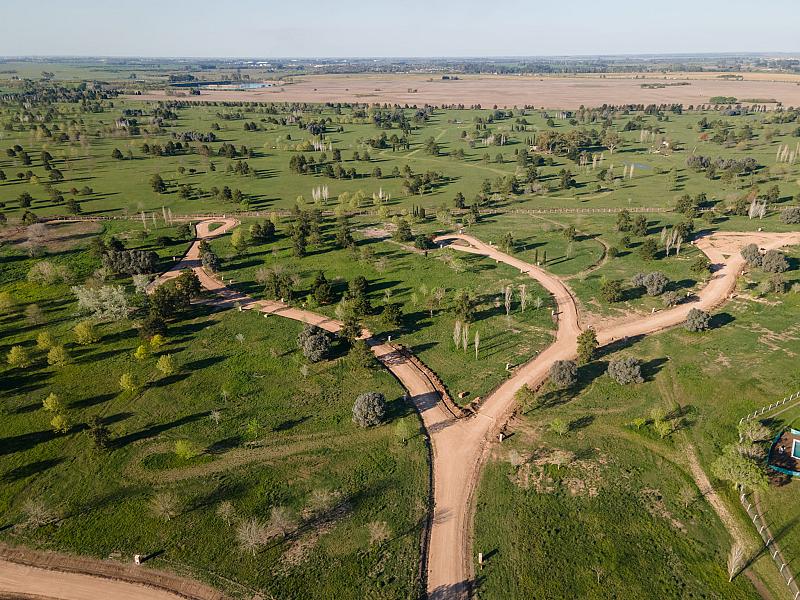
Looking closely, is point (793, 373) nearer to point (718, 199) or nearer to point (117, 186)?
point (718, 199)

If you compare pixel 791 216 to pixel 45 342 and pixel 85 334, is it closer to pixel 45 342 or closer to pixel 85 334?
pixel 85 334

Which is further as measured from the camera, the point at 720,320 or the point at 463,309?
the point at 720,320

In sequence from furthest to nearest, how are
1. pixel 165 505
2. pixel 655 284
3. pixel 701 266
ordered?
pixel 701 266 < pixel 655 284 < pixel 165 505

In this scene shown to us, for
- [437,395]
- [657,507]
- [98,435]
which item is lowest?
[437,395]

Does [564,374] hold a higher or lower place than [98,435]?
lower

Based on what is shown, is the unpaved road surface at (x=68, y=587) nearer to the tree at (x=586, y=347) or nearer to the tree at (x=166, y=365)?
the tree at (x=166, y=365)

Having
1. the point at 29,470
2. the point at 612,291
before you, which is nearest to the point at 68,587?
the point at 29,470

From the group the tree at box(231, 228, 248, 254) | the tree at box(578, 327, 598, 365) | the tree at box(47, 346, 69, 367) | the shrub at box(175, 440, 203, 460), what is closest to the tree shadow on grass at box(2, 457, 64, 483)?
the shrub at box(175, 440, 203, 460)
